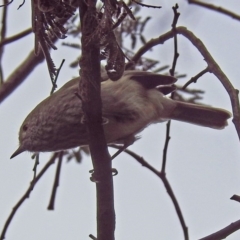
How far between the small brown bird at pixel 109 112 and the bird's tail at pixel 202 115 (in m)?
0.24

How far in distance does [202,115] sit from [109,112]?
147 centimetres

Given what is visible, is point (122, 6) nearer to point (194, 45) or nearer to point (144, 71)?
point (194, 45)

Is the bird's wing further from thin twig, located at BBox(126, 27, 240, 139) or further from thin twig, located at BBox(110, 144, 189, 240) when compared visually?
thin twig, located at BBox(110, 144, 189, 240)

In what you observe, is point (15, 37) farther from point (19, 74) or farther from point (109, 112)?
point (109, 112)

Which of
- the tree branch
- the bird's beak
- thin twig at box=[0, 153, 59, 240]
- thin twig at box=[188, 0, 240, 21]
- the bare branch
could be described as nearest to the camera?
the tree branch

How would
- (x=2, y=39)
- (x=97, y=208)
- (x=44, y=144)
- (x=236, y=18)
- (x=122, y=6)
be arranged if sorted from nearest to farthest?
(x=122, y=6), (x=97, y=208), (x=236, y=18), (x=44, y=144), (x=2, y=39)

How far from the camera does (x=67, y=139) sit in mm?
5004

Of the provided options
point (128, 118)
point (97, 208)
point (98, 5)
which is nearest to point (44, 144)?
point (128, 118)

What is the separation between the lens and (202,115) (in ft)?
19.9

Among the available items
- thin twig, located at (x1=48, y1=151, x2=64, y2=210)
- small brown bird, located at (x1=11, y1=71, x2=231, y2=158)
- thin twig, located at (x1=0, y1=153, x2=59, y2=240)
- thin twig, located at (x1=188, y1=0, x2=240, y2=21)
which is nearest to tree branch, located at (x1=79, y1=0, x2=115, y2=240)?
small brown bird, located at (x1=11, y1=71, x2=231, y2=158)

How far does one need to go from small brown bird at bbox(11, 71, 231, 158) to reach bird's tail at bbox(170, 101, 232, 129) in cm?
24

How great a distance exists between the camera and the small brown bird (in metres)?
4.89

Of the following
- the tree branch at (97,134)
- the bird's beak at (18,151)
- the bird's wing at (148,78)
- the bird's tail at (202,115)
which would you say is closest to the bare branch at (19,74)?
the bird's beak at (18,151)

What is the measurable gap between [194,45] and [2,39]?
235 centimetres
